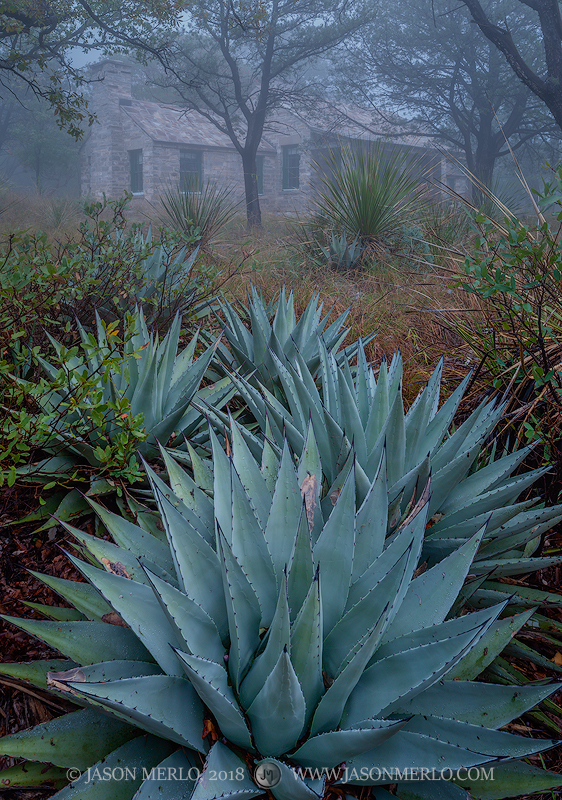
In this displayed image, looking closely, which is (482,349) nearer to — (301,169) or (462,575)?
(462,575)

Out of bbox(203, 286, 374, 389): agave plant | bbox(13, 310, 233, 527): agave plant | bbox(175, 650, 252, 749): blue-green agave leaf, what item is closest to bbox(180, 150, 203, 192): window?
bbox(203, 286, 374, 389): agave plant

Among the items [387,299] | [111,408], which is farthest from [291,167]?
[111,408]

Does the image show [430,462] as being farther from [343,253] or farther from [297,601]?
[343,253]

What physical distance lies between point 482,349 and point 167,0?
36.3ft

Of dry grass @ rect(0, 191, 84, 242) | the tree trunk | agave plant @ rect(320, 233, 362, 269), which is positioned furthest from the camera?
the tree trunk

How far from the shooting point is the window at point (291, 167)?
29.4 metres

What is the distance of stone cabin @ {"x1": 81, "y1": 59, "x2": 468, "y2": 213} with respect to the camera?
26344mm

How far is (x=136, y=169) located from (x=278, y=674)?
3125 centimetres

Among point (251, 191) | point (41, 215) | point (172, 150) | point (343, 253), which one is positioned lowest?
point (343, 253)

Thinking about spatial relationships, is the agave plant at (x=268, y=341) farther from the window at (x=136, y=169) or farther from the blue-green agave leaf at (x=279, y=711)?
the window at (x=136, y=169)

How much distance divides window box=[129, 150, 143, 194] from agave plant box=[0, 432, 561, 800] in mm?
30161

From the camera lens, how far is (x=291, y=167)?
2973 cm

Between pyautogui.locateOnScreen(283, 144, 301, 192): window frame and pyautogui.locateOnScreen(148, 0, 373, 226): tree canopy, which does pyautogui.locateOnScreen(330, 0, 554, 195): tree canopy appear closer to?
pyautogui.locateOnScreen(148, 0, 373, 226): tree canopy

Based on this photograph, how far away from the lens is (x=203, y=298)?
482 centimetres
